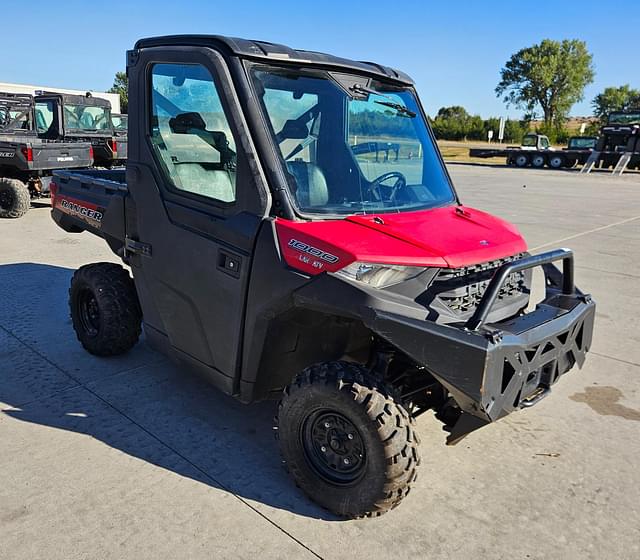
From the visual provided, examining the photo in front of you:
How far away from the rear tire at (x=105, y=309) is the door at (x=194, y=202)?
0.55 meters

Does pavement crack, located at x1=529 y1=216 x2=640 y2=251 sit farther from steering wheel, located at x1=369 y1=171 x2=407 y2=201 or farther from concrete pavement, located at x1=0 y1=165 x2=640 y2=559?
steering wheel, located at x1=369 y1=171 x2=407 y2=201

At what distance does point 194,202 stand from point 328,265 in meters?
0.97

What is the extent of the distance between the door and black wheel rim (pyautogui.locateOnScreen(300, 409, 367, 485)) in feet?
1.77

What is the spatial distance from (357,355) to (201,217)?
1106 mm

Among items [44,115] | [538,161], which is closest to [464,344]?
[44,115]

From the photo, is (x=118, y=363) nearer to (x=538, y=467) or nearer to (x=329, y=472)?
(x=329, y=472)

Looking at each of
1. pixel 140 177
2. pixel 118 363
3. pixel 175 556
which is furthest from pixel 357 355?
pixel 118 363

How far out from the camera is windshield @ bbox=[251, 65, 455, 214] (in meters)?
2.81

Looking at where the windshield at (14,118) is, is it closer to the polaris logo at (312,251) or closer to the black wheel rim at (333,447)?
the polaris logo at (312,251)

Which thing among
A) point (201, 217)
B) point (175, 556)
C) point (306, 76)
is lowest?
point (175, 556)

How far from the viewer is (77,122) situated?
43.5 ft

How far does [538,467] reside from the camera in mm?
3111

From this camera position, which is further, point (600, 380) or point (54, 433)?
point (600, 380)

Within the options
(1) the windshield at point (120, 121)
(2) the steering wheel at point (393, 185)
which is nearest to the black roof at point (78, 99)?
(1) the windshield at point (120, 121)
